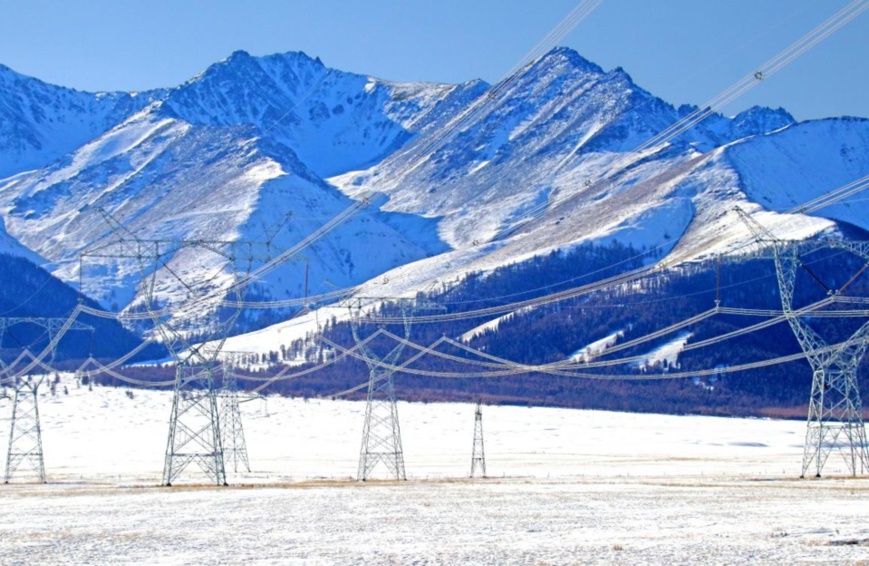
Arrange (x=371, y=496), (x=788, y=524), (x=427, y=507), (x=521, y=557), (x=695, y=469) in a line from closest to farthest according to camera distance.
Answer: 1. (x=521, y=557)
2. (x=788, y=524)
3. (x=427, y=507)
4. (x=371, y=496)
5. (x=695, y=469)

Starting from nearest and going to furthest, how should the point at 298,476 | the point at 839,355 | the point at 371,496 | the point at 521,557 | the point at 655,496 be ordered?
the point at 521,557 → the point at 655,496 → the point at 371,496 → the point at 839,355 → the point at 298,476

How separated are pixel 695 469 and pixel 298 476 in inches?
1789

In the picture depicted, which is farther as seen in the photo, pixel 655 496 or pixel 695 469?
pixel 695 469

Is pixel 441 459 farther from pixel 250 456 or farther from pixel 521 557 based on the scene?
pixel 521 557

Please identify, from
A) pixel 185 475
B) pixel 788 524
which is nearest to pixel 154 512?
pixel 788 524

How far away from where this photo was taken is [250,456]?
184 metres

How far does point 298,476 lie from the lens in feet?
426

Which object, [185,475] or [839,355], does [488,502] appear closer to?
[839,355]

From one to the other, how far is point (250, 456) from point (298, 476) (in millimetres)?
55965

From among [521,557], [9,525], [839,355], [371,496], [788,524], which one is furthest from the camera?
[839,355]

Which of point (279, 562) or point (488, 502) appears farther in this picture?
point (488, 502)

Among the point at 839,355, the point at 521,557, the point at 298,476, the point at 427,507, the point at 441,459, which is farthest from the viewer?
the point at 441,459

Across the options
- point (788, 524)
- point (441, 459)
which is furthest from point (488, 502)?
point (441, 459)

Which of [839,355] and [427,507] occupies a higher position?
[839,355]
